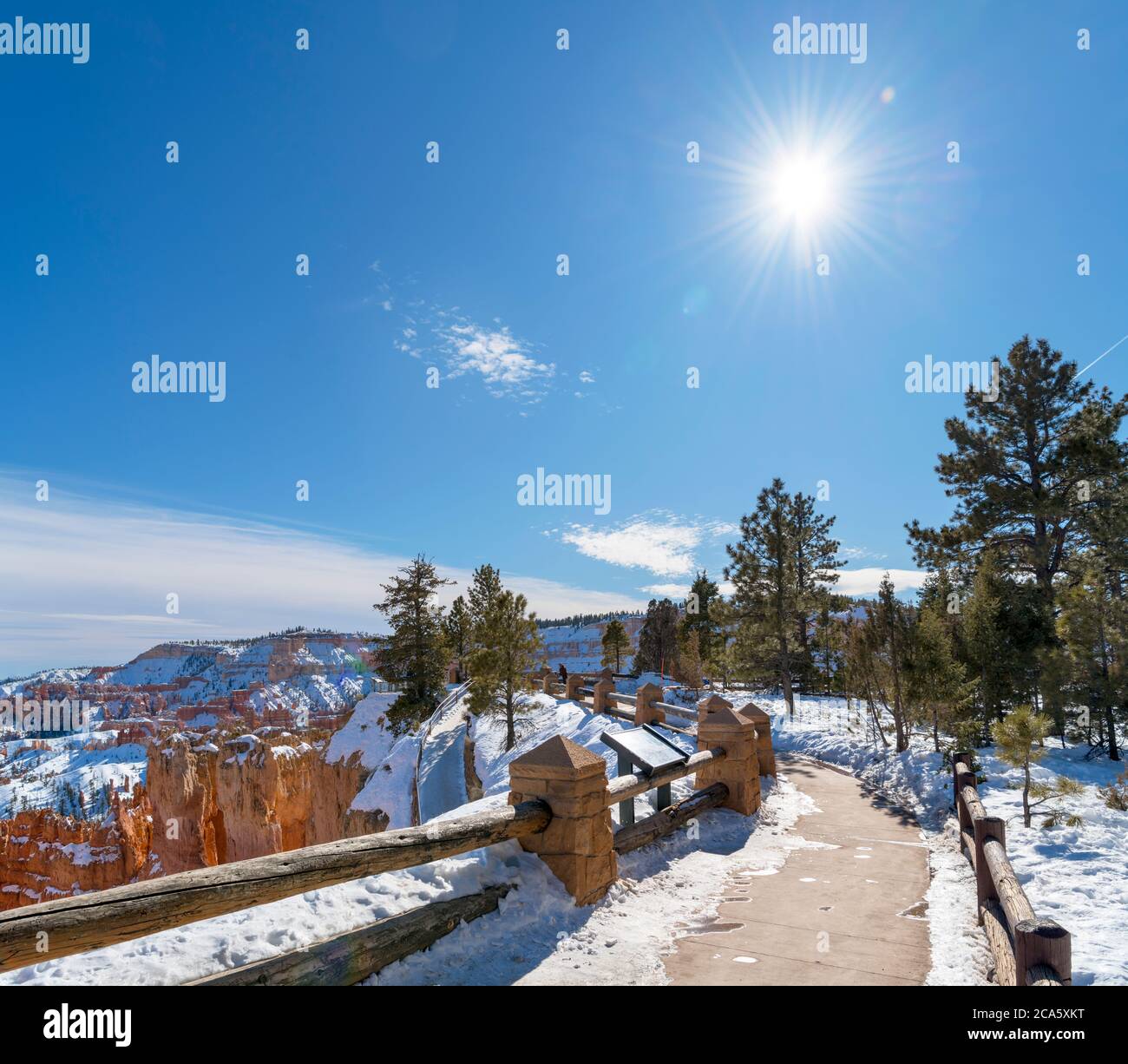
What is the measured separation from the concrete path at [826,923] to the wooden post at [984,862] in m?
0.52

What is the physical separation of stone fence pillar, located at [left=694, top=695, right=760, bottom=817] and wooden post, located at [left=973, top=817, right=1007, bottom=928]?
12.0 ft

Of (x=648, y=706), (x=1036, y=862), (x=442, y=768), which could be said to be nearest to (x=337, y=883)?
(x=1036, y=862)

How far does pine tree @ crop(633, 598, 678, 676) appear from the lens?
43.3m

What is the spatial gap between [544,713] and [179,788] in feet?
98.0

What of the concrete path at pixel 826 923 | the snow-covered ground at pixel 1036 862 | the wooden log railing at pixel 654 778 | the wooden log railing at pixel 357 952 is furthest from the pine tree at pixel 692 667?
the wooden log railing at pixel 357 952

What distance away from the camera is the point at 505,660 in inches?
942

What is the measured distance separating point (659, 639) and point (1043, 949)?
42.7 m

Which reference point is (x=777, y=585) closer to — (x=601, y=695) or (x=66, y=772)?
(x=601, y=695)

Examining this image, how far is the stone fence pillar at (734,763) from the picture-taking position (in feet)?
30.2

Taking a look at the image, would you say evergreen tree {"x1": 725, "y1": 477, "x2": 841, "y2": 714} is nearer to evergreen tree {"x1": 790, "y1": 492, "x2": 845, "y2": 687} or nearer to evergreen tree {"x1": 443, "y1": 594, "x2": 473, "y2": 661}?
evergreen tree {"x1": 790, "y1": 492, "x2": 845, "y2": 687}

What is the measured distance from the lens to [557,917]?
16.7ft

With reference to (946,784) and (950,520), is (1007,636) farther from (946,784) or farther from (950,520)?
(946,784)

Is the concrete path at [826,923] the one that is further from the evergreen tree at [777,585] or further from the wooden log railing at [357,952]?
the evergreen tree at [777,585]
